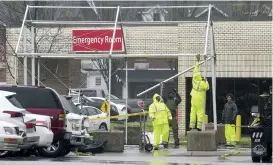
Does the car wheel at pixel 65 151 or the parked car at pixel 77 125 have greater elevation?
the parked car at pixel 77 125

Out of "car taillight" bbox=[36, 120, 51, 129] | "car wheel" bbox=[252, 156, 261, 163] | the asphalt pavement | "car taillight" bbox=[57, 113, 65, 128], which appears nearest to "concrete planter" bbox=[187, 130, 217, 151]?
the asphalt pavement

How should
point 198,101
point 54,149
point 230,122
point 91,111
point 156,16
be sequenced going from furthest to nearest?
A: 1. point 156,16
2. point 91,111
3. point 230,122
4. point 198,101
5. point 54,149

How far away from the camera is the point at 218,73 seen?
28.9 meters

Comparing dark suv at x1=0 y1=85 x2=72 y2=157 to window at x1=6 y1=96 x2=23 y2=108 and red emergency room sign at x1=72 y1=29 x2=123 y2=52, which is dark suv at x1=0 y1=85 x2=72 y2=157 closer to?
window at x1=6 y1=96 x2=23 y2=108

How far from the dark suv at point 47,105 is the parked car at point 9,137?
2.01 meters

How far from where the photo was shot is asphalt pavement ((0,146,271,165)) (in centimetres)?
1642

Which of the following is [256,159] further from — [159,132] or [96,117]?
[96,117]

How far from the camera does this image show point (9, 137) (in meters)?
15.9

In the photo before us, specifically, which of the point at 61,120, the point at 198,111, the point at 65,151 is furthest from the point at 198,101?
the point at 61,120

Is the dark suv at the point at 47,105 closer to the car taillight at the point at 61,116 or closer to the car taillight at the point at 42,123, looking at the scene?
the car taillight at the point at 61,116

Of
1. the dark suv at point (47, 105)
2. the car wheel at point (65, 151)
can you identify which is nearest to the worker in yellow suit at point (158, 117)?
the car wheel at point (65, 151)

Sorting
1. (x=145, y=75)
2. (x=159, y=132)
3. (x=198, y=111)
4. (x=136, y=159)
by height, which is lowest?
(x=136, y=159)

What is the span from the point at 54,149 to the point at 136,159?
201cm

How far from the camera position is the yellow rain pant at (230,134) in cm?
2409
